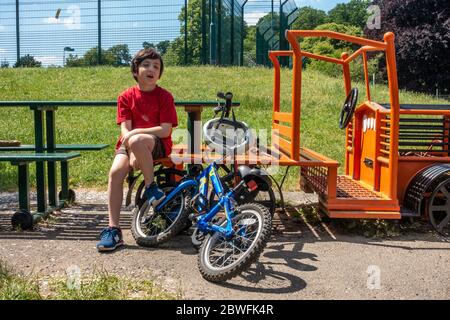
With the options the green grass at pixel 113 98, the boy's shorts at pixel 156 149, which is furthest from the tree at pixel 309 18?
the boy's shorts at pixel 156 149

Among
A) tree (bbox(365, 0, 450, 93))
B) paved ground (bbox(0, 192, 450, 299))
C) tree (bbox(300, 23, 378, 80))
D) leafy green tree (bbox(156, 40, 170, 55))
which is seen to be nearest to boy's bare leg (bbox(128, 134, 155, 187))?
paved ground (bbox(0, 192, 450, 299))

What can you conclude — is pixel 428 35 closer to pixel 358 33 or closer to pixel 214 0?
pixel 214 0

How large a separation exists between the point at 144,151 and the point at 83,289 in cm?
126

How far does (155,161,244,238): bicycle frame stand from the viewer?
3.34 meters

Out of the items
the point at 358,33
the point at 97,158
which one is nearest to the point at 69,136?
the point at 97,158

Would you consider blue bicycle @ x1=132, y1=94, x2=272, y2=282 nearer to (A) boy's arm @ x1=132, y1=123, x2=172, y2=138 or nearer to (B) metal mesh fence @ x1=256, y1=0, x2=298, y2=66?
(A) boy's arm @ x1=132, y1=123, x2=172, y2=138

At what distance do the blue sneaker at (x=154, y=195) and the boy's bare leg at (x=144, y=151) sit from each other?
54mm

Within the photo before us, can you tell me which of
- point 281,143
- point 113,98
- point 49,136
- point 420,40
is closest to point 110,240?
point 49,136

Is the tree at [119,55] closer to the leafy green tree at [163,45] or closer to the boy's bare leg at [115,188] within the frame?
the leafy green tree at [163,45]

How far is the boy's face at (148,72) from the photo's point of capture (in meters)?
4.02

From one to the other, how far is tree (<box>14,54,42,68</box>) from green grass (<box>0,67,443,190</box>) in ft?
4.49

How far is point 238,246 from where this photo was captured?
326cm

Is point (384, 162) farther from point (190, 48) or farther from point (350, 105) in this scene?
point (190, 48)

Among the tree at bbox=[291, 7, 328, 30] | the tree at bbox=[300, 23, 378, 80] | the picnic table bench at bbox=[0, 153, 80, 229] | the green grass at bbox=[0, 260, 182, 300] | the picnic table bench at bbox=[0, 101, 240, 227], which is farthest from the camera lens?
the tree at bbox=[291, 7, 328, 30]
